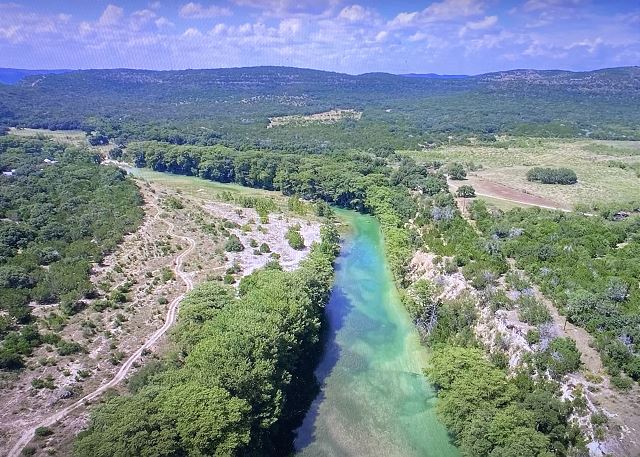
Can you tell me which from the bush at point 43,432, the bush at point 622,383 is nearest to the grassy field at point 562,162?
the bush at point 622,383

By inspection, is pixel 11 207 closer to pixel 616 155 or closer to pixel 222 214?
pixel 222 214

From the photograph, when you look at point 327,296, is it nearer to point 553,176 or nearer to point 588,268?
point 588,268

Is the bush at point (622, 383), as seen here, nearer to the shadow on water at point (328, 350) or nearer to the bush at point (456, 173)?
the shadow on water at point (328, 350)

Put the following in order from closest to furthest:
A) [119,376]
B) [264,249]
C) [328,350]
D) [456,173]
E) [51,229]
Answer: [119,376] < [328,350] < [264,249] < [51,229] < [456,173]

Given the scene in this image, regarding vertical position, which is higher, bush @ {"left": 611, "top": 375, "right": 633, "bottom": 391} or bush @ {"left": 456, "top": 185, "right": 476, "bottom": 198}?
bush @ {"left": 456, "top": 185, "right": 476, "bottom": 198}

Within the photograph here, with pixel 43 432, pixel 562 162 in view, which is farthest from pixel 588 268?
pixel 562 162

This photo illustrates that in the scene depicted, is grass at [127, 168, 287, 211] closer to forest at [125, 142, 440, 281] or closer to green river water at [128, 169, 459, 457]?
forest at [125, 142, 440, 281]

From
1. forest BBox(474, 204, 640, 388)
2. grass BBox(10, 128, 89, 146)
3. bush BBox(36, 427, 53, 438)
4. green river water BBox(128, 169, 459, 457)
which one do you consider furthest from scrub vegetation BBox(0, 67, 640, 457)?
grass BBox(10, 128, 89, 146)
